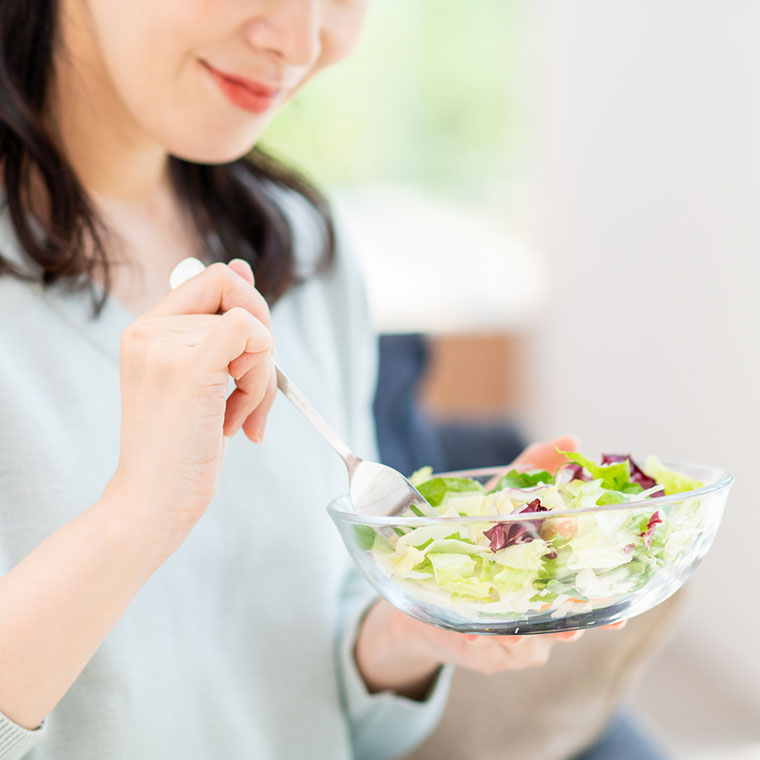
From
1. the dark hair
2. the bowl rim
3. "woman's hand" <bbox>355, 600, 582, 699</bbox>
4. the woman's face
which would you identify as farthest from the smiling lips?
"woman's hand" <bbox>355, 600, 582, 699</bbox>

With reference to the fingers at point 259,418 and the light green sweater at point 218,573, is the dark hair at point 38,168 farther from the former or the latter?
the fingers at point 259,418

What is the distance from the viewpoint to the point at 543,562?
2.05ft

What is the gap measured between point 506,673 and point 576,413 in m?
2.74

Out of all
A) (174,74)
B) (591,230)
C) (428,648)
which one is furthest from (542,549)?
(591,230)

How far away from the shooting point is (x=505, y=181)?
4266 mm

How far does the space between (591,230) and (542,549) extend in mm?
3265

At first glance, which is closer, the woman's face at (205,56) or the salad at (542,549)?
the salad at (542,549)

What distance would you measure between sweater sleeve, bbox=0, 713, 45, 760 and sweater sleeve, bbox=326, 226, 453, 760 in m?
0.40

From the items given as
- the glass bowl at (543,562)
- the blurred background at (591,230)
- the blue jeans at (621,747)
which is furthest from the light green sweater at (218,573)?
the blurred background at (591,230)

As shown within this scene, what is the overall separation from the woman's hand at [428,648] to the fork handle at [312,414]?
6.9 inches

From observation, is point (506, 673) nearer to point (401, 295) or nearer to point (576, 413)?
point (576, 413)

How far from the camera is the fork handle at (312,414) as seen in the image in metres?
0.72

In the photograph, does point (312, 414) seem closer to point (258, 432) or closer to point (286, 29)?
point (258, 432)

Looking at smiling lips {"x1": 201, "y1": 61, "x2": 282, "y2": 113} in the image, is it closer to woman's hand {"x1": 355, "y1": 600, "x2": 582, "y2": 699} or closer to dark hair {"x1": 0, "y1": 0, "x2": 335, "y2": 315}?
dark hair {"x1": 0, "y1": 0, "x2": 335, "y2": 315}
